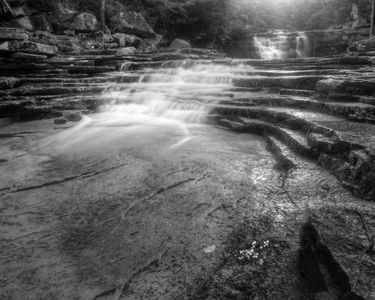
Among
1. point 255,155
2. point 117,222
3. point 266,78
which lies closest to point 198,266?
point 117,222

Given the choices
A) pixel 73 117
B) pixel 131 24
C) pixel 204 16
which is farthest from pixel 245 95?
pixel 204 16

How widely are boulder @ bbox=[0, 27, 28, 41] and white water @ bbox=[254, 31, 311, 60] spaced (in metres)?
14.6

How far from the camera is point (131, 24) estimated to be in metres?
21.2

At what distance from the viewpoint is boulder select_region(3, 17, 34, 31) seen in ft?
55.7

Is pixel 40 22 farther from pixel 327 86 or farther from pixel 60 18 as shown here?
pixel 327 86

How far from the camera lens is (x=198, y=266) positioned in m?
2.16

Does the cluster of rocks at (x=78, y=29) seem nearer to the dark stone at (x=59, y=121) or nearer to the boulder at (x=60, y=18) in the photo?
the boulder at (x=60, y=18)

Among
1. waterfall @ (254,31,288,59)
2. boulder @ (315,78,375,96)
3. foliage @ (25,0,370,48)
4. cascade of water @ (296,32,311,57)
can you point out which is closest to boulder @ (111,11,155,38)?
foliage @ (25,0,370,48)

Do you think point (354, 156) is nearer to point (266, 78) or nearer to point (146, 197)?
point (146, 197)

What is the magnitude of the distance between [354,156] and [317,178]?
463 millimetres

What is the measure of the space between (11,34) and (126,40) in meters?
8.06

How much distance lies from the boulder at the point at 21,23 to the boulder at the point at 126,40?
17.0 ft

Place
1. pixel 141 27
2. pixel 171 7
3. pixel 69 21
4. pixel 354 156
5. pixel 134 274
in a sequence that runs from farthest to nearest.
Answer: pixel 171 7, pixel 141 27, pixel 69 21, pixel 354 156, pixel 134 274

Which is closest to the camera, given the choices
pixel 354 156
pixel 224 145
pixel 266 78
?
pixel 354 156
